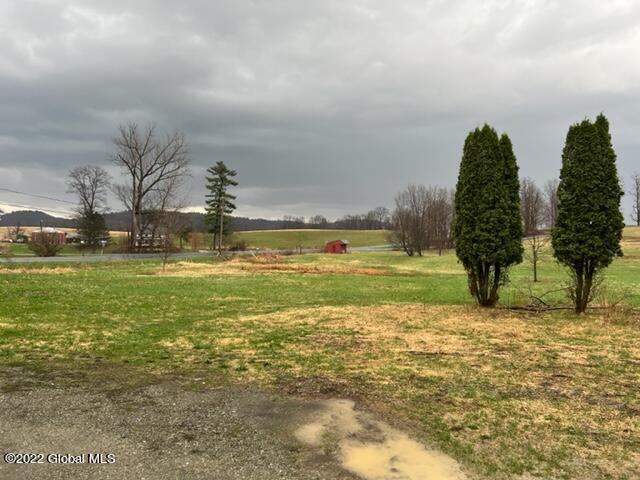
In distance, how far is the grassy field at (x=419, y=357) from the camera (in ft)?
15.0

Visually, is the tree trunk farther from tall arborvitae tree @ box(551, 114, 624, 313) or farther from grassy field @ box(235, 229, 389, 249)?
grassy field @ box(235, 229, 389, 249)

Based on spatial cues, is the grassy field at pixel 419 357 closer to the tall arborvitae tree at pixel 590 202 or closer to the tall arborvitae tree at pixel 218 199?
the tall arborvitae tree at pixel 590 202

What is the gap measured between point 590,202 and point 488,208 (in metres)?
2.44

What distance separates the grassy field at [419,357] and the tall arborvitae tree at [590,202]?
164 cm

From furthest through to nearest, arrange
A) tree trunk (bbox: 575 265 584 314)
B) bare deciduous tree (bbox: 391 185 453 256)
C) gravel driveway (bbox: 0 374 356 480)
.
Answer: bare deciduous tree (bbox: 391 185 453 256)
tree trunk (bbox: 575 265 584 314)
gravel driveway (bbox: 0 374 356 480)

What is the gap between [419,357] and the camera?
793 cm

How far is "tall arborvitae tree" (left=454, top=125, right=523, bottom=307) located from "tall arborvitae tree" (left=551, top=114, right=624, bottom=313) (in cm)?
131

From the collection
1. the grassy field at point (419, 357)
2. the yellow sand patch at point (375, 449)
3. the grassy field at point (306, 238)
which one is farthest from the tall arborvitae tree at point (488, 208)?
the grassy field at point (306, 238)

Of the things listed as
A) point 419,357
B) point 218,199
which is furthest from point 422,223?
point 419,357

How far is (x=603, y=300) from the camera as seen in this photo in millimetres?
13688

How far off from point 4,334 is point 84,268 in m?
24.5

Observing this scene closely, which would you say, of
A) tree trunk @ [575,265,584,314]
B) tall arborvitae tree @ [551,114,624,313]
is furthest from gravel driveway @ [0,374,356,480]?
tree trunk @ [575,265,584,314]

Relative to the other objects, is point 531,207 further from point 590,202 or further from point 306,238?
point 590,202

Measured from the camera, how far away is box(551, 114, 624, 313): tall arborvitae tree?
11680 millimetres
